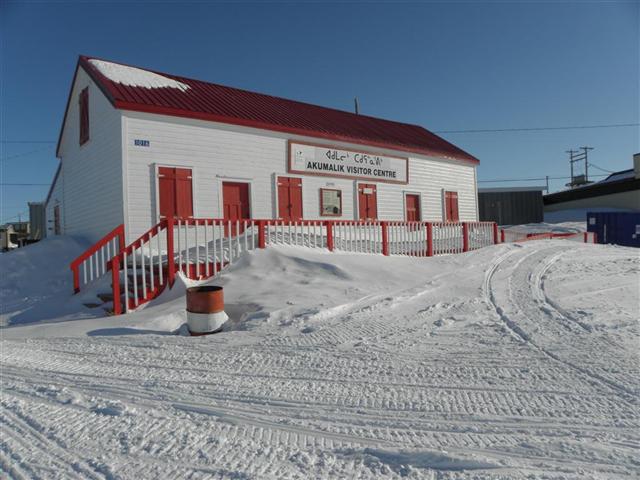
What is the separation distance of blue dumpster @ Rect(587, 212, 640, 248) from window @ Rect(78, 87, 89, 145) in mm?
23881

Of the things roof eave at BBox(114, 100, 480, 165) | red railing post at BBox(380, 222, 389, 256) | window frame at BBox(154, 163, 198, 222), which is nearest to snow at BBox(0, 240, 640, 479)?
red railing post at BBox(380, 222, 389, 256)

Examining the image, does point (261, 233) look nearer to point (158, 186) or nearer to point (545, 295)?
point (158, 186)

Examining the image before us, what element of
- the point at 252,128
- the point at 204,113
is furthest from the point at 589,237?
the point at 204,113

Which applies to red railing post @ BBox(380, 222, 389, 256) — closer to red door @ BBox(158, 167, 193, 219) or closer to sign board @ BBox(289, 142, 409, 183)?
sign board @ BBox(289, 142, 409, 183)

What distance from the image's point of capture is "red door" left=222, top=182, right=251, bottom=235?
11.4 m

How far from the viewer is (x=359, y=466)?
223 centimetres

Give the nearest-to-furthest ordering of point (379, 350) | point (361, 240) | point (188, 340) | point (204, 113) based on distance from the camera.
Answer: point (379, 350) < point (188, 340) < point (361, 240) < point (204, 113)

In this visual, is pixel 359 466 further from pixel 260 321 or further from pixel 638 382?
pixel 260 321

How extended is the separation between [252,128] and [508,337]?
9643 mm

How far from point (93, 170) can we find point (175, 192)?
3.33 metres

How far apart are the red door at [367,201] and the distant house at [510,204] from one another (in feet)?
60.5

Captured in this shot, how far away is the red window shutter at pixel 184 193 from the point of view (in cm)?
1055

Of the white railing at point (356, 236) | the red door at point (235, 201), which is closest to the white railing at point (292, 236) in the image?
the white railing at point (356, 236)

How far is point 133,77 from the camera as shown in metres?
11.7
